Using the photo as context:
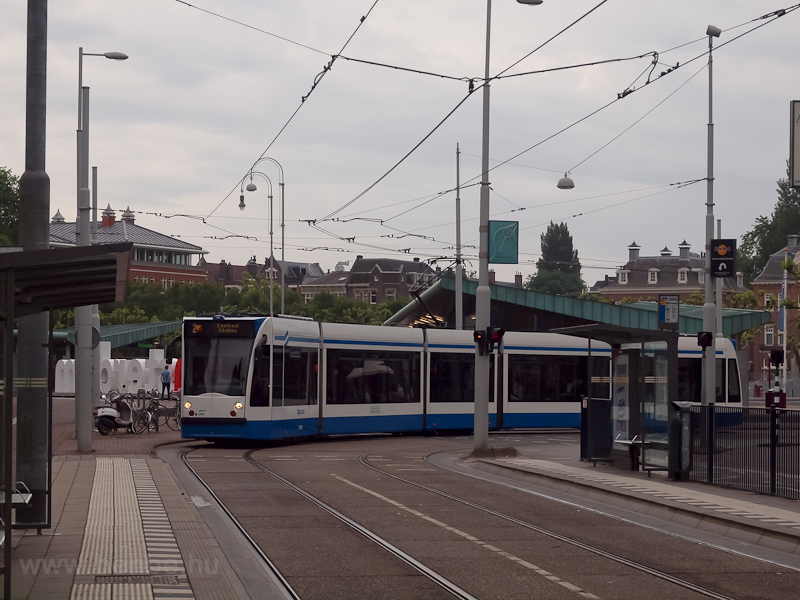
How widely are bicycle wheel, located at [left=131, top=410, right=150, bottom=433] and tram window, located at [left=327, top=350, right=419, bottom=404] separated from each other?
6103mm

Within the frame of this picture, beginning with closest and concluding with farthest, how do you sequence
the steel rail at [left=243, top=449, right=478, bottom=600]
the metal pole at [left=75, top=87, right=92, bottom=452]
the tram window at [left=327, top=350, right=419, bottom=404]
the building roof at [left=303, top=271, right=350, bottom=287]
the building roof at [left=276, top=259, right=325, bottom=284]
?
the steel rail at [left=243, top=449, right=478, bottom=600] → the metal pole at [left=75, top=87, right=92, bottom=452] → the tram window at [left=327, top=350, right=419, bottom=404] → the building roof at [left=303, top=271, right=350, bottom=287] → the building roof at [left=276, top=259, right=325, bottom=284]

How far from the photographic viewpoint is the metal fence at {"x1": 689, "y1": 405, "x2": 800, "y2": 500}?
1480 cm

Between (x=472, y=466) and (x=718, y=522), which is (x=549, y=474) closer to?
(x=472, y=466)

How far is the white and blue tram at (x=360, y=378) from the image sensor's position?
24516mm

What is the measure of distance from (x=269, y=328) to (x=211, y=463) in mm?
4688

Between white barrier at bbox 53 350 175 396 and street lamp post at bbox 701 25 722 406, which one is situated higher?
street lamp post at bbox 701 25 722 406

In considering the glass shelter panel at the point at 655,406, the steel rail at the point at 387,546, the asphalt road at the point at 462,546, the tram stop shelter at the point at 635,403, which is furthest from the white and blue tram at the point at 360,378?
the steel rail at the point at 387,546

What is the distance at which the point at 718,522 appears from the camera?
12.9 m

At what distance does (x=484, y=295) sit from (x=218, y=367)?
20.2 ft

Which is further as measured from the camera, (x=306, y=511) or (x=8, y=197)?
(x=8, y=197)

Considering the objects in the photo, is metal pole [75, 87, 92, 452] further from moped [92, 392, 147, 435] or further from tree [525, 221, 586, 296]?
tree [525, 221, 586, 296]

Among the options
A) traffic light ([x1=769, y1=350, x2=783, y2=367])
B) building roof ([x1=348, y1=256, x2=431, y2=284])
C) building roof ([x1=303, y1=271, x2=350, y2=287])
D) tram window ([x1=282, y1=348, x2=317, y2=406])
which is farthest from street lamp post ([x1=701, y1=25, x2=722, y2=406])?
Answer: building roof ([x1=303, y1=271, x2=350, y2=287])

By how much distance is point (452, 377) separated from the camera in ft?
99.1

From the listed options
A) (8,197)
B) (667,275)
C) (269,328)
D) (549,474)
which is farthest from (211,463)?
(667,275)
